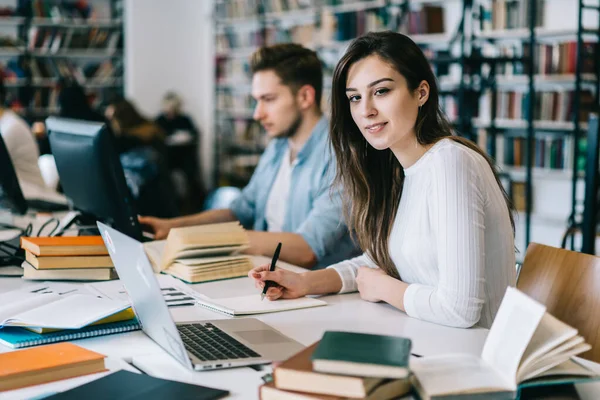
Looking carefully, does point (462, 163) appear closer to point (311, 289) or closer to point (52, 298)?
point (311, 289)

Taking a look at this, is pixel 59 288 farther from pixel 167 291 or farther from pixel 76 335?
pixel 76 335

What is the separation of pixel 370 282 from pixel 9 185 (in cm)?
123

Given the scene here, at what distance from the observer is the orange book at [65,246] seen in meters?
1.81

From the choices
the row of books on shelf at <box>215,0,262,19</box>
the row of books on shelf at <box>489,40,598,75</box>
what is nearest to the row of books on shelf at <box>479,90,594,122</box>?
the row of books on shelf at <box>489,40,598,75</box>

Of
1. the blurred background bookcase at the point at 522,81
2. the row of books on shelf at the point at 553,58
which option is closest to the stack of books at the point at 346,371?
the blurred background bookcase at the point at 522,81

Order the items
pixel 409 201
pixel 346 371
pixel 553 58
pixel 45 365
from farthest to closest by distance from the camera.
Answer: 1. pixel 553 58
2. pixel 409 201
3. pixel 45 365
4. pixel 346 371

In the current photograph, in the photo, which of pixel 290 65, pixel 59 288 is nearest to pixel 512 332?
pixel 59 288

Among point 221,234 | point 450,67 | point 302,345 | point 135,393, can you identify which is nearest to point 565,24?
point 450,67

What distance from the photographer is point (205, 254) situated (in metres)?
1.90

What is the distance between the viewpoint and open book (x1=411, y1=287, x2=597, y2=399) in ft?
3.30

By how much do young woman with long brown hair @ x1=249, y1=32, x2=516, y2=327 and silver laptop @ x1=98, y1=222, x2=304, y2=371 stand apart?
266mm

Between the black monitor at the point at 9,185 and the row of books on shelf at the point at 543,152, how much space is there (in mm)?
3761

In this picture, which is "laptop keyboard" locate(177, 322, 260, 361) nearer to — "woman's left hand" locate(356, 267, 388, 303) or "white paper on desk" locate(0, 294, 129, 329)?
"white paper on desk" locate(0, 294, 129, 329)

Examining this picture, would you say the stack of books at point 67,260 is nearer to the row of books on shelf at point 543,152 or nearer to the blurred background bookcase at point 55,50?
the row of books on shelf at point 543,152
